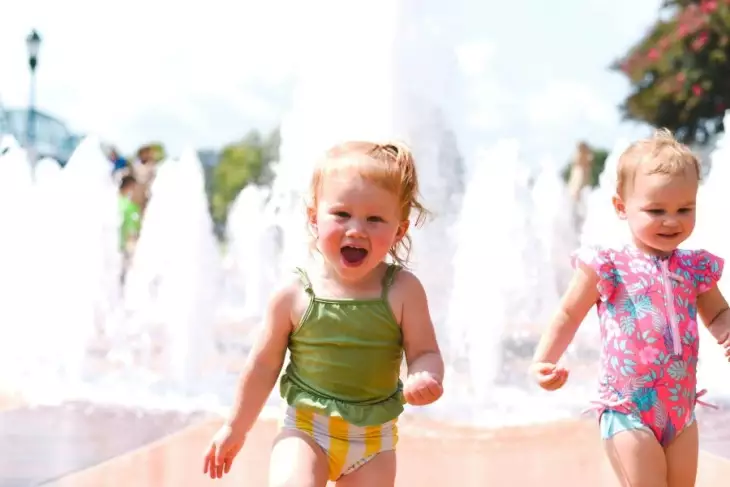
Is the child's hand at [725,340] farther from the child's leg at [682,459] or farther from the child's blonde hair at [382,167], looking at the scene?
the child's blonde hair at [382,167]

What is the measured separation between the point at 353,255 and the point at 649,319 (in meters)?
0.86

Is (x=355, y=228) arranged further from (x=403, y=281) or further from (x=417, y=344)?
(x=417, y=344)

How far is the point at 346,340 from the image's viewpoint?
2.50 metres

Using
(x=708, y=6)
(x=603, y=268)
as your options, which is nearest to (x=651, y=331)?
(x=603, y=268)

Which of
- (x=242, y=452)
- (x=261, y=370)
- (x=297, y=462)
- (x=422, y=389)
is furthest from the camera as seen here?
(x=242, y=452)

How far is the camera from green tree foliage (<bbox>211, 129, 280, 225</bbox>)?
65000mm

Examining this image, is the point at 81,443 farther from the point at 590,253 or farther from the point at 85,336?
the point at 85,336

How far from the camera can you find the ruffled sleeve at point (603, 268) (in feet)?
9.08

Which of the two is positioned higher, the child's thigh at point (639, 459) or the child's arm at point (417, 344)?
the child's arm at point (417, 344)

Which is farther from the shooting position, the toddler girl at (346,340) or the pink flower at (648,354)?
the pink flower at (648,354)

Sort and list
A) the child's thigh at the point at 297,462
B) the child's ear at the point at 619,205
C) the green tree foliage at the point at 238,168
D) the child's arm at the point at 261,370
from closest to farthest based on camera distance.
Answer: the child's thigh at the point at 297,462, the child's arm at the point at 261,370, the child's ear at the point at 619,205, the green tree foliage at the point at 238,168

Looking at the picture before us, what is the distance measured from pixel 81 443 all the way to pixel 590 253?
2.87 metres

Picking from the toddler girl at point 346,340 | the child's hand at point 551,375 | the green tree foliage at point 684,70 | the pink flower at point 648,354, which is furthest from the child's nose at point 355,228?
the green tree foliage at point 684,70

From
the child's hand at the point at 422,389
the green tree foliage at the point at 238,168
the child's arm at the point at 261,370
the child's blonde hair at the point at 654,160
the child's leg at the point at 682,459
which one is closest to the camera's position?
the child's hand at the point at 422,389
